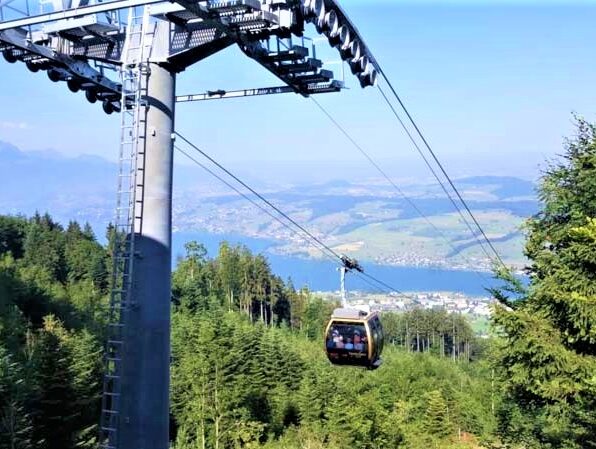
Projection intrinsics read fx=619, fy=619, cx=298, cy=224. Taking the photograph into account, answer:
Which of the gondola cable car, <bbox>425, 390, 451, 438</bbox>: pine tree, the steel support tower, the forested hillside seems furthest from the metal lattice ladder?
<bbox>425, 390, 451, 438</bbox>: pine tree

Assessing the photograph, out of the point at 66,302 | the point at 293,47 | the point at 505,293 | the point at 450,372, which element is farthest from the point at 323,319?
the point at 293,47

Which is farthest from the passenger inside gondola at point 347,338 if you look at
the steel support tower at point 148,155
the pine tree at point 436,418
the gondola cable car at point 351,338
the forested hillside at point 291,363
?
the pine tree at point 436,418

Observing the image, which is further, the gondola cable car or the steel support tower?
the gondola cable car

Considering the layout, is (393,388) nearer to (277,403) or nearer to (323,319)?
(277,403)

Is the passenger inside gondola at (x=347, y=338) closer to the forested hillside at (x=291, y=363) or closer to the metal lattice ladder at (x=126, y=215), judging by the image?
the forested hillside at (x=291, y=363)

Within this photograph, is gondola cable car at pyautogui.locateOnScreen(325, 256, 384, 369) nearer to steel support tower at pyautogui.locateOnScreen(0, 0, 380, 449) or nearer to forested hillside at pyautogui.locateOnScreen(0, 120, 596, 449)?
forested hillside at pyautogui.locateOnScreen(0, 120, 596, 449)

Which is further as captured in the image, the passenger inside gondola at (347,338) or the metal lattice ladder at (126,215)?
the passenger inside gondola at (347,338)
